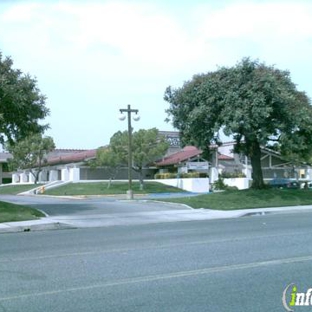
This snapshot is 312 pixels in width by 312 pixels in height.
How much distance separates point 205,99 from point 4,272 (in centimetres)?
2208

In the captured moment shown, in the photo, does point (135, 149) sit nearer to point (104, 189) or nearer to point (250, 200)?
point (104, 189)

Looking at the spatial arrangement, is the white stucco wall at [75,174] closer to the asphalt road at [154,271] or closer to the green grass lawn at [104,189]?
the green grass lawn at [104,189]

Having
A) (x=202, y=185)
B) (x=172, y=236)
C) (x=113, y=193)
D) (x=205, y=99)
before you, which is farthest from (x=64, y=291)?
(x=202, y=185)

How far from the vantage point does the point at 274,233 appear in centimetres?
1477

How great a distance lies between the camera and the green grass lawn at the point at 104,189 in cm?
4756

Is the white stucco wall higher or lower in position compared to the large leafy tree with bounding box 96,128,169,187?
lower

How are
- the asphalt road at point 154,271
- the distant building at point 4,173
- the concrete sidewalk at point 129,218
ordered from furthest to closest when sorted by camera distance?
the distant building at point 4,173 < the concrete sidewalk at point 129,218 < the asphalt road at point 154,271

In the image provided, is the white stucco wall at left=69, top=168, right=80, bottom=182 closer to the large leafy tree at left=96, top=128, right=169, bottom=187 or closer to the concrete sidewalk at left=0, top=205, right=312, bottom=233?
the large leafy tree at left=96, top=128, right=169, bottom=187

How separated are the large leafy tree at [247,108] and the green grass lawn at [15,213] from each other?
11.8 m

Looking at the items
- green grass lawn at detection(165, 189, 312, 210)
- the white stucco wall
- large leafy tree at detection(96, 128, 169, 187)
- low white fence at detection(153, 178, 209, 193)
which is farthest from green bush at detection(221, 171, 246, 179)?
green grass lawn at detection(165, 189, 312, 210)

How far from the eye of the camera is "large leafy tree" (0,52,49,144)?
21844mm

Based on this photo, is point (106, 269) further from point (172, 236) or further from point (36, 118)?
point (36, 118)

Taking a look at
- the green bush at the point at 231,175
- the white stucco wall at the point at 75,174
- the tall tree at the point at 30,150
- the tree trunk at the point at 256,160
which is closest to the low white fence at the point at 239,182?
the green bush at the point at 231,175

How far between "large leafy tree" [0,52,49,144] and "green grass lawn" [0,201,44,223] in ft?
11.9
